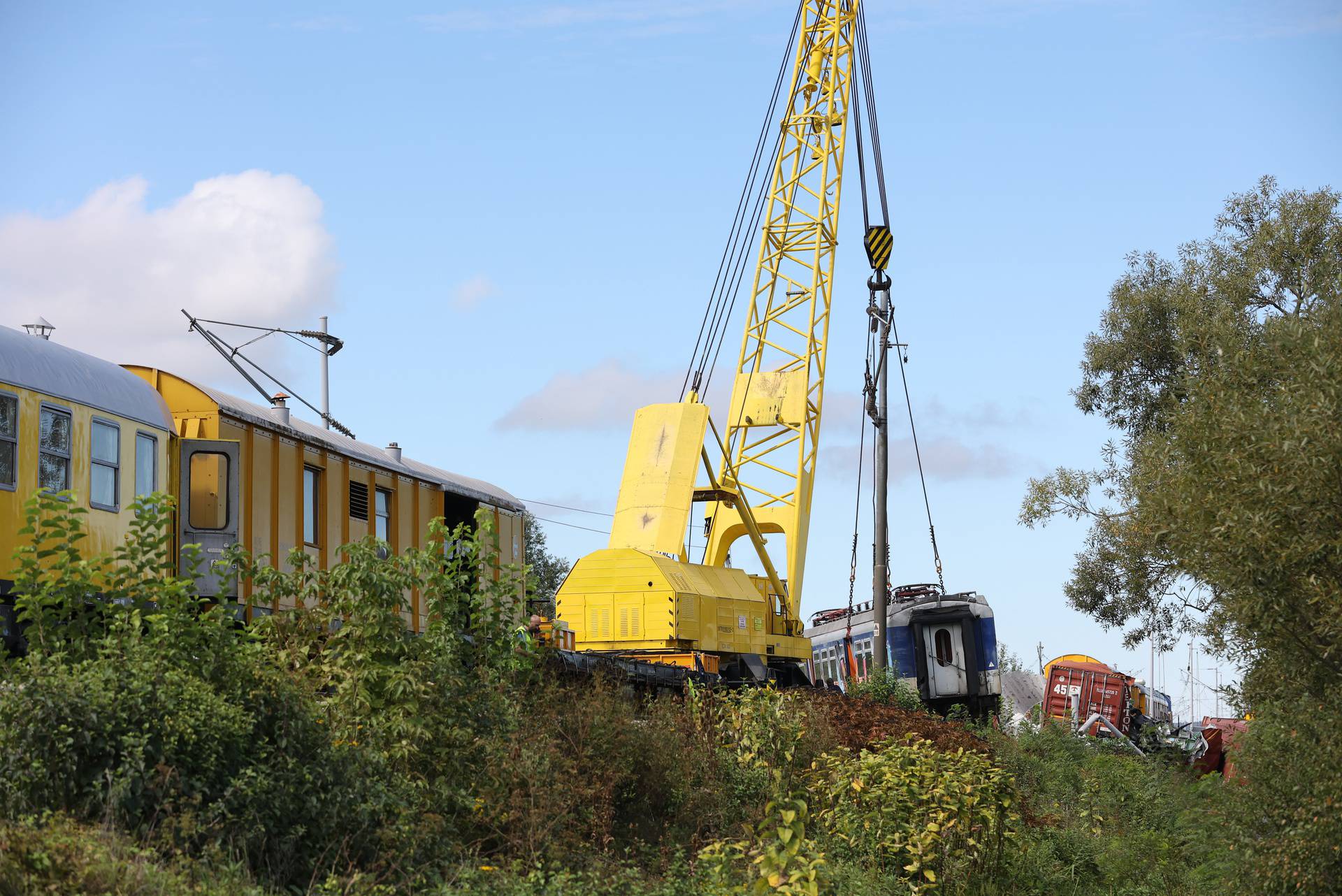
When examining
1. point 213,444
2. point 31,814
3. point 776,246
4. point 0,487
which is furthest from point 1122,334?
point 31,814

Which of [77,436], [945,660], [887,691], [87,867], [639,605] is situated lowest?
[87,867]

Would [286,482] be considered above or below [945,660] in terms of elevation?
above

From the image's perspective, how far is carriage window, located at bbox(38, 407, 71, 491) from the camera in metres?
13.4

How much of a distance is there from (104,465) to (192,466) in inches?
72.2

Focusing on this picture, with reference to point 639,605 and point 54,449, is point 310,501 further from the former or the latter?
point 639,605

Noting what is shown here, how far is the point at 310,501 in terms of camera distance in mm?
17969

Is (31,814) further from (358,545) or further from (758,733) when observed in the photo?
(758,733)

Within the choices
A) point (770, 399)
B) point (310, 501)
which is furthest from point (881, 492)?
point (310, 501)

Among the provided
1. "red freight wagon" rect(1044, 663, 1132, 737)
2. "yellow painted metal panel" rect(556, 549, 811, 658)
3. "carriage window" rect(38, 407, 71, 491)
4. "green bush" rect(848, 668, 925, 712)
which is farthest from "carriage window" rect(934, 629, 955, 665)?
"carriage window" rect(38, 407, 71, 491)

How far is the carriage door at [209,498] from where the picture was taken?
15.8 meters

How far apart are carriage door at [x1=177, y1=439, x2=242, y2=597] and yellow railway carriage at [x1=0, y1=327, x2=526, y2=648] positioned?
0.02 meters

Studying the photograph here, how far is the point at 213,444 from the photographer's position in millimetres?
15898

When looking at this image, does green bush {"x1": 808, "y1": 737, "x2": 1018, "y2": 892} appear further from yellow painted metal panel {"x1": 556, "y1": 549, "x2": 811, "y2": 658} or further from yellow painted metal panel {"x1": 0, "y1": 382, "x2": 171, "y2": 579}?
yellow painted metal panel {"x1": 556, "y1": 549, "x2": 811, "y2": 658}

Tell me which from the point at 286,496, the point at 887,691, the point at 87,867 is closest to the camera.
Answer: the point at 87,867
